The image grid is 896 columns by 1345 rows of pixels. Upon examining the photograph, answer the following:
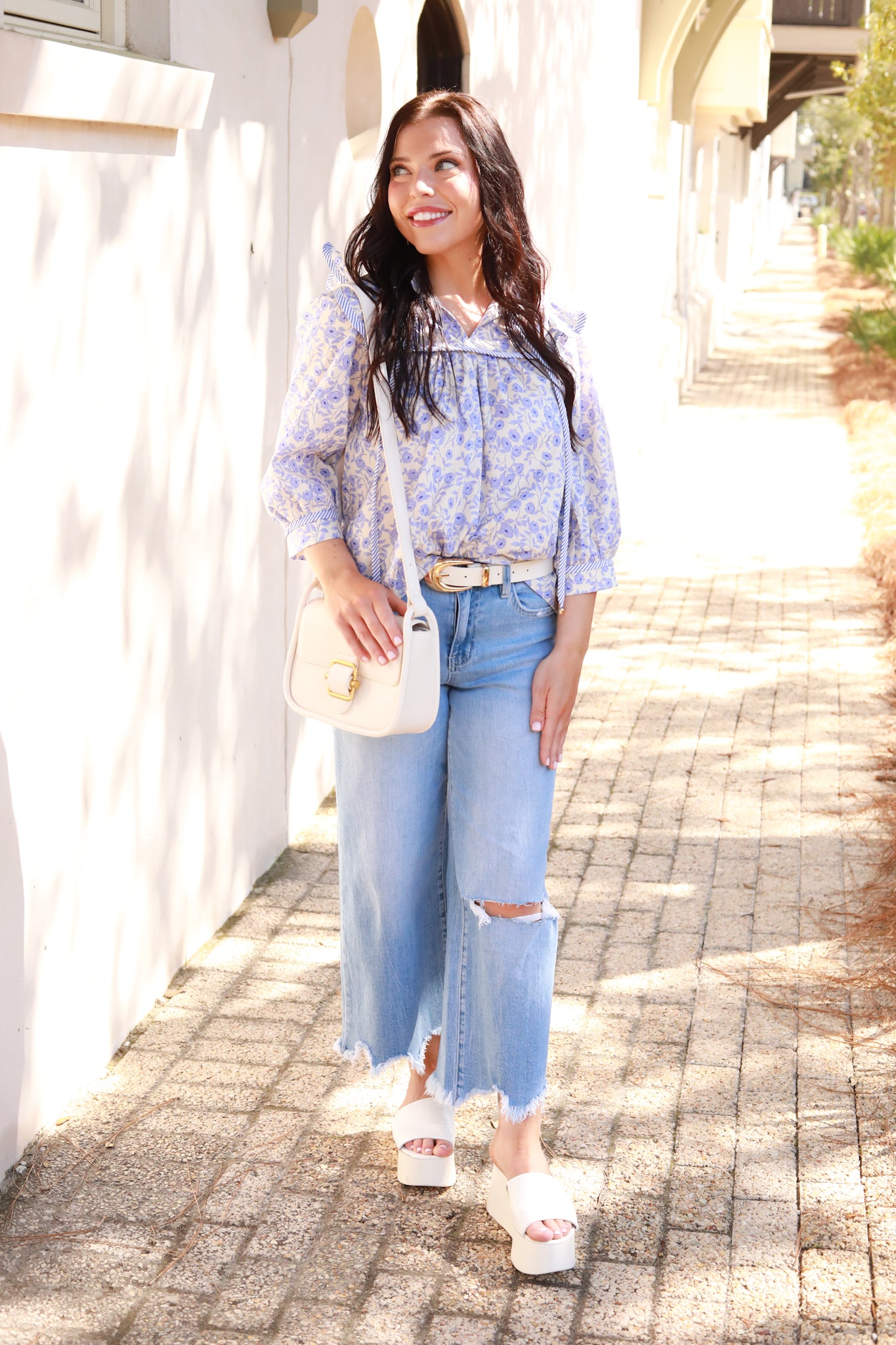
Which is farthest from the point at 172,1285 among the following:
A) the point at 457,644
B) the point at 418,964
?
the point at 457,644

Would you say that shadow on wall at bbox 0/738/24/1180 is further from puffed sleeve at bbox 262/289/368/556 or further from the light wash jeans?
puffed sleeve at bbox 262/289/368/556

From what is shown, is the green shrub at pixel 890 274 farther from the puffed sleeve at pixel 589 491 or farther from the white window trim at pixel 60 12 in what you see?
the puffed sleeve at pixel 589 491

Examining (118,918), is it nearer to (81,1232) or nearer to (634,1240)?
(81,1232)

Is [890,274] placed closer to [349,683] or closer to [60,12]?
[60,12]

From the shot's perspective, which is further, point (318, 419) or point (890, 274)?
point (890, 274)

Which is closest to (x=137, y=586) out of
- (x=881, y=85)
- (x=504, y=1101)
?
(x=504, y=1101)

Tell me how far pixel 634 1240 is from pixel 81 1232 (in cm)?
101

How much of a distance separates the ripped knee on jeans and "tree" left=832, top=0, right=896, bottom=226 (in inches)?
579

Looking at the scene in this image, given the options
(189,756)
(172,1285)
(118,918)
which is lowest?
(172,1285)

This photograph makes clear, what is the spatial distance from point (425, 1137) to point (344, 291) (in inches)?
62.0

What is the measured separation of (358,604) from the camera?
2473mm

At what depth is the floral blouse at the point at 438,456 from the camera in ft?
8.07

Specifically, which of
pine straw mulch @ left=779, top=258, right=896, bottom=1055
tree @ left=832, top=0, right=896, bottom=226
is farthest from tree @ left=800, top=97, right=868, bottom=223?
pine straw mulch @ left=779, top=258, right=896, bottom=1055

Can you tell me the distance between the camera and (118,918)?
11.2 feet
